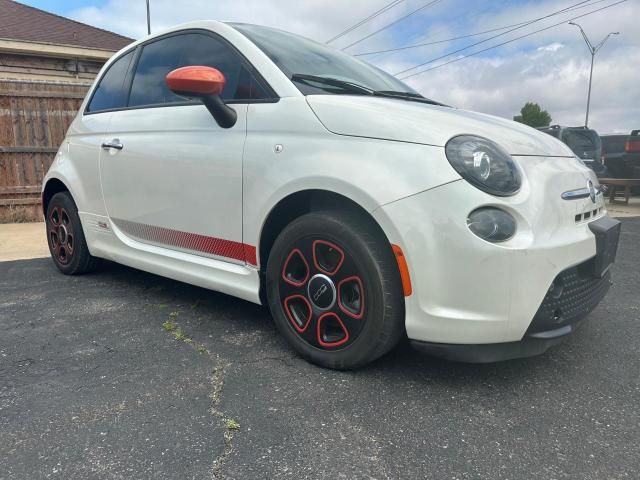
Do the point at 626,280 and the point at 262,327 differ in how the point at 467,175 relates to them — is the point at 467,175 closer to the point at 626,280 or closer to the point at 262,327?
the point at 262,327

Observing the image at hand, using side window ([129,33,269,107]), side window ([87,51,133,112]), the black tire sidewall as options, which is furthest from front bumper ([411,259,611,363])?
the black tire sidewall

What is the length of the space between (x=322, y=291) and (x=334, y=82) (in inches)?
42.7

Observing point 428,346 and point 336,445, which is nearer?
point 336,445

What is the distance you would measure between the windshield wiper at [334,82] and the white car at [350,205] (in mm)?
11

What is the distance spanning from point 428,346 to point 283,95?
1333 millimetres

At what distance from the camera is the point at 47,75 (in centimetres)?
1048

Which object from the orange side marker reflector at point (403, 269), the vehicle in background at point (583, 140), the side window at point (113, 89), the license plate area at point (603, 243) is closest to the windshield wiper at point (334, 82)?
the orange side marker reflector at point (403, 269)

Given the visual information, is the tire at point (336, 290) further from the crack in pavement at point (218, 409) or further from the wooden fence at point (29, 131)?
the wooden fence at point (29, 131)

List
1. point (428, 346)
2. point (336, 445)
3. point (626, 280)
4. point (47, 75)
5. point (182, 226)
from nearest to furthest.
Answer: point (336, 445) → point (428, 346) → point (182, 226) → point (626, 280) → point (47, 75)

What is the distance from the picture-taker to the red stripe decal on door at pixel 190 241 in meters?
2.56

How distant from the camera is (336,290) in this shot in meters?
2.21

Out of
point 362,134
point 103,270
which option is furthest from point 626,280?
point 103,270

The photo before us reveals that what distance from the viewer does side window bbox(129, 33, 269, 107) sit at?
260 centimetres

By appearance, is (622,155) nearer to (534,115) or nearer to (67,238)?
(67,238)
